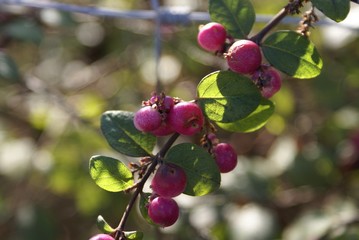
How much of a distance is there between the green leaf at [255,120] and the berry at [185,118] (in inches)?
3.0

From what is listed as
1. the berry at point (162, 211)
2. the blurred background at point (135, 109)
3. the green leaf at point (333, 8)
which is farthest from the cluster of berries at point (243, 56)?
the blurred background at point (135, 109)

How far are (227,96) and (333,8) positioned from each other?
0.64ft

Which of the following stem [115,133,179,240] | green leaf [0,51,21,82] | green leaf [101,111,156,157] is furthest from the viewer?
green leaf [0,51,21,82]

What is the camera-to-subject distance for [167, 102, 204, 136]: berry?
0.76 m

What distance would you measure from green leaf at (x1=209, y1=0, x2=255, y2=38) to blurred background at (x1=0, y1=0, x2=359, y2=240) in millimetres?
600

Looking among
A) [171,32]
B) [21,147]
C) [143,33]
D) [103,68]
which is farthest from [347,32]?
[21,147]

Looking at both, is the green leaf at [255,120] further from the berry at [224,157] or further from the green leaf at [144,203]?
the green leaf at [144,203]

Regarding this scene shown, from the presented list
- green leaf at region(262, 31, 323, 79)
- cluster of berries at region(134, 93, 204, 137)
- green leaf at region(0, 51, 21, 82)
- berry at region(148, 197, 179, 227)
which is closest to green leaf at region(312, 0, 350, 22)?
green leaf at region(262, 31, 323, 79)

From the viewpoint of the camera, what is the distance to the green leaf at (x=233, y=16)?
88 centimetres

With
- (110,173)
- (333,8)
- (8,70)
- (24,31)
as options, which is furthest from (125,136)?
(24,31)

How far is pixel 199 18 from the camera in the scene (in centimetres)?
132

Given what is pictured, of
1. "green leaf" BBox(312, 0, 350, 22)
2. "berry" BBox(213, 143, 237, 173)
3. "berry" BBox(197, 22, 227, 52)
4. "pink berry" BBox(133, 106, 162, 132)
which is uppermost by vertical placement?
"green leaf" BBox(312, 0, 350, 22)

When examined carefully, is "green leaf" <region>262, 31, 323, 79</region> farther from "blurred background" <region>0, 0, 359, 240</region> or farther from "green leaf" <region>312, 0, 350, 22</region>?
"blurred background" <region>0, 0, 359, 240</region>

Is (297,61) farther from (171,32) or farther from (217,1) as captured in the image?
(171,32)
